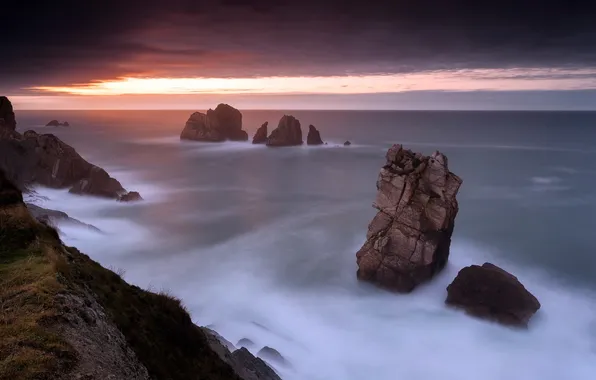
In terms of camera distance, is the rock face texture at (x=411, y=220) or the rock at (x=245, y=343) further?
the rock face texture at (x=411, y=220)

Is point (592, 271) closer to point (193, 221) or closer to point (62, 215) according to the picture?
point (193, 221)

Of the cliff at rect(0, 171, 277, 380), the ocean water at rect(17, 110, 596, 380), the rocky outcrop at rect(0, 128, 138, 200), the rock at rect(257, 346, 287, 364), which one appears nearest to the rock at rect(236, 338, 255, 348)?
the ocean water at rect(17, 110, 596, 380)

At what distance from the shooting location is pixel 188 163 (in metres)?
111

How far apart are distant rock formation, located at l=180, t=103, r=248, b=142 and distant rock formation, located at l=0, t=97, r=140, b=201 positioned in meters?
96.1

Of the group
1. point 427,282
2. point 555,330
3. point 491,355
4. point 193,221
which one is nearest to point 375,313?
point 427,282

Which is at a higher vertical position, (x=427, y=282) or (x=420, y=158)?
(x=420, y=158)

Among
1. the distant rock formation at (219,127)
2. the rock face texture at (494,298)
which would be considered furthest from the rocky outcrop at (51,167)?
the distant rock formation at (219,127)

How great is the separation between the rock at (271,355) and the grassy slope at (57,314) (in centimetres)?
1369

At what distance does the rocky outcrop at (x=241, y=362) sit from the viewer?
1585 centimetres

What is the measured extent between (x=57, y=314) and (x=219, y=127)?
15450 cm

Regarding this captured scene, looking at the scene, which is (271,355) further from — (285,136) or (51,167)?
(285,136)

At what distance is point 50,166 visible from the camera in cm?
6188

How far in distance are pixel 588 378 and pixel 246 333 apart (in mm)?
22755

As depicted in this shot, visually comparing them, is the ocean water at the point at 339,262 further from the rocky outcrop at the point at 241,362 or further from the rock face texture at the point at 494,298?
the rocky outcrop at the point at 241,362
